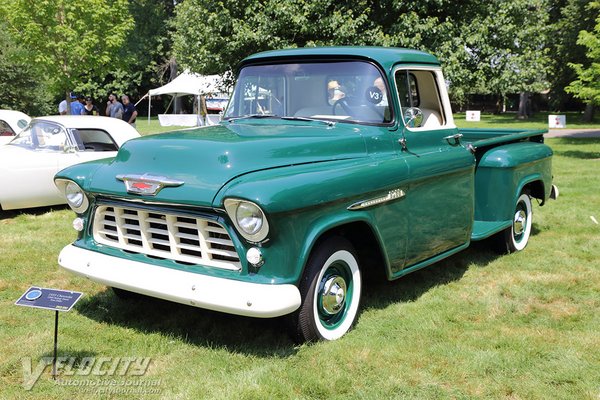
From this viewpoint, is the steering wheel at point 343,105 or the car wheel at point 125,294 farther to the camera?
the car wheel at point 125,294

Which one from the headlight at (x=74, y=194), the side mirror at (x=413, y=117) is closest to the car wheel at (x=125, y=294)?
the headlight at (x=74, y=194)

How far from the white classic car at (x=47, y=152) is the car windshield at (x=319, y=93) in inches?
174

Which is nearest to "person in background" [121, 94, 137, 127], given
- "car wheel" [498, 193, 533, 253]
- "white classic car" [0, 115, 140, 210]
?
"white classic car" [0, 115, 140, 210]

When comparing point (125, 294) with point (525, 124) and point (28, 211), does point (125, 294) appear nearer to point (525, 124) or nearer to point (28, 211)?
point (28, 211)

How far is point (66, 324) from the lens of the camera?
14.2 ft

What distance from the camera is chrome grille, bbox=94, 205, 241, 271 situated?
3.59 m

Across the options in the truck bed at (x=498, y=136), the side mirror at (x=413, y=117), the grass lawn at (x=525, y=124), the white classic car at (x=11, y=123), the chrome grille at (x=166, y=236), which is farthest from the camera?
the grass lawn at (x=525, y=124)

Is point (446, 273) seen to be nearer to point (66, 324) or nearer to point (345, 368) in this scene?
point (345, 368)

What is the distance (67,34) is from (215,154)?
44.4 ft

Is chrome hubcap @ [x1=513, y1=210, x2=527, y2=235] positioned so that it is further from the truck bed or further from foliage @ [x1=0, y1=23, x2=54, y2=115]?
foliage @ [x1=0, y1=23, x2=54, y2=115]

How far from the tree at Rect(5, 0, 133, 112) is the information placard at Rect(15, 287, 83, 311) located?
538 inches

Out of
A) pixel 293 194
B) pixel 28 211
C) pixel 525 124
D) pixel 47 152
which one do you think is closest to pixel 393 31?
pixel 47 152

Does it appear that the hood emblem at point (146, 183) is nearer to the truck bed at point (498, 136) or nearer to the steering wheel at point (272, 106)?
the steering wheel at point (272, 106)

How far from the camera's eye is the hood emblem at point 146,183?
12.0ft
